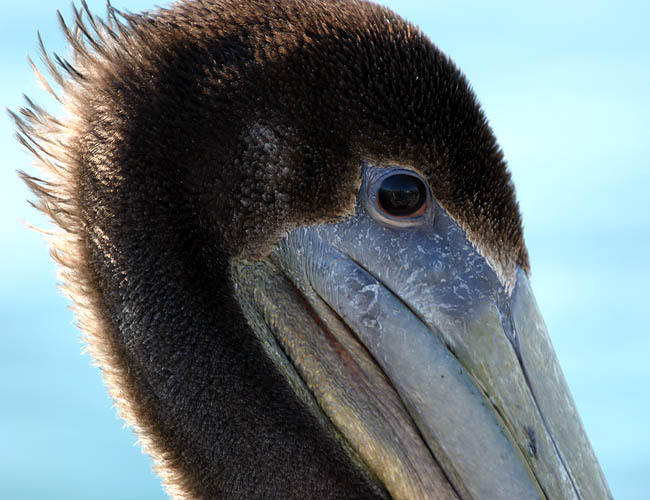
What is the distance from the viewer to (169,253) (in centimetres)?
333

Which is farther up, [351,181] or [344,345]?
[351,181]

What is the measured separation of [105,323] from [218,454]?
0.70 m

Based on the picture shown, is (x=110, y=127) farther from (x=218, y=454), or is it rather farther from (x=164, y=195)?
(x=218, y=454)

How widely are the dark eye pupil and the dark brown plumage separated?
0.06 m

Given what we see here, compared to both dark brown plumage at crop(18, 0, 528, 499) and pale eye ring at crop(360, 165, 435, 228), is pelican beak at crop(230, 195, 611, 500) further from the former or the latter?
dark brown plumage at crop(18, 0, 528, 499)

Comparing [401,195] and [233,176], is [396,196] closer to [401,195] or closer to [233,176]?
[401,195]

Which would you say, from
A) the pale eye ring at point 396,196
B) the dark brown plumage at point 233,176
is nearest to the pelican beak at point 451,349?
the pale eye ring at point 396,196

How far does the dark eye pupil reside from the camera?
3.26 meters

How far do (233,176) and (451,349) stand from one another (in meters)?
1.01

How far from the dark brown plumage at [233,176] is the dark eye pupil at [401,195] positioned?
0.06 metres

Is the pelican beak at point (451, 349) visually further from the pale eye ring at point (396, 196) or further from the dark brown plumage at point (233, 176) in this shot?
the dark brown plumage at point (233, 176)

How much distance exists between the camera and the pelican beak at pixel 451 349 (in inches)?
127

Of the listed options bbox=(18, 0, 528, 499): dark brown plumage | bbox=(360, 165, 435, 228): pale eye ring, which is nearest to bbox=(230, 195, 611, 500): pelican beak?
bbox=(360, 165, 435, 228): pale eye ring

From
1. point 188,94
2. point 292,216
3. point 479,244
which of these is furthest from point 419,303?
point 188,94
